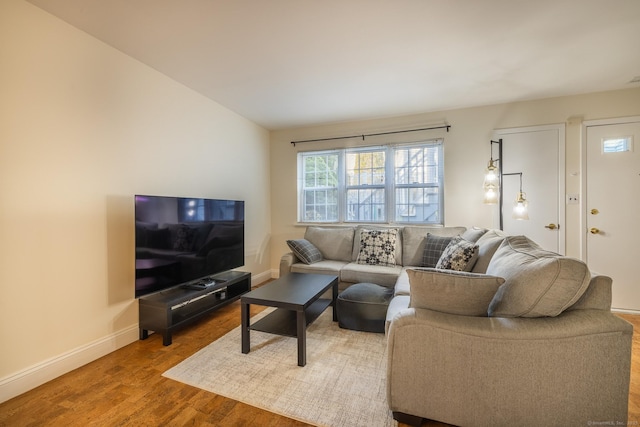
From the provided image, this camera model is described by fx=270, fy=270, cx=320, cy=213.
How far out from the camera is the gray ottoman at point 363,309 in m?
2.41

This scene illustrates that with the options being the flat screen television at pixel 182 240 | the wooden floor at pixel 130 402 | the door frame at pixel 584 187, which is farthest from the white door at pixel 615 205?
the flat screen television at pixel 182 240

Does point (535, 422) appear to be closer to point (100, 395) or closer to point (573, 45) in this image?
point (100, 395)

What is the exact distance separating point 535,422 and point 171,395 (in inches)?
76.8

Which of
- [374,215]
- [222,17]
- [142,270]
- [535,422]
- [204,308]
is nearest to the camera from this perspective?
[535,422]

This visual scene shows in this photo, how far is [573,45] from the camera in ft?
7.23

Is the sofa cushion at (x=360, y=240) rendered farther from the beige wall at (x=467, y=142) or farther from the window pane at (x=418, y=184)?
the beige wall at (x=467, y=142)

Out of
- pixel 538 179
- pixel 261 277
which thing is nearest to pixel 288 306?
pixel 261 277

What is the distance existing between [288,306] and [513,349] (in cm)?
135

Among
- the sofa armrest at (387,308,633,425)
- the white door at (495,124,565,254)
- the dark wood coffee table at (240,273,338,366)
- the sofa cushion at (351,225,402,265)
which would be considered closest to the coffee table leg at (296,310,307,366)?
the dark wood coffee table at (240,273,338,366)

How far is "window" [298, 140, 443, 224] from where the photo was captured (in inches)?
151

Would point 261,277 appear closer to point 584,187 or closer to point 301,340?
point 301,340

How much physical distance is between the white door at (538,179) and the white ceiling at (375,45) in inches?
18.8

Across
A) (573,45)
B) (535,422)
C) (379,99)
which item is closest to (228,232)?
(379,99)

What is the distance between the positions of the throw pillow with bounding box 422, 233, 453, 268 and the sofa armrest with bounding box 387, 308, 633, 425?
1.84 m
